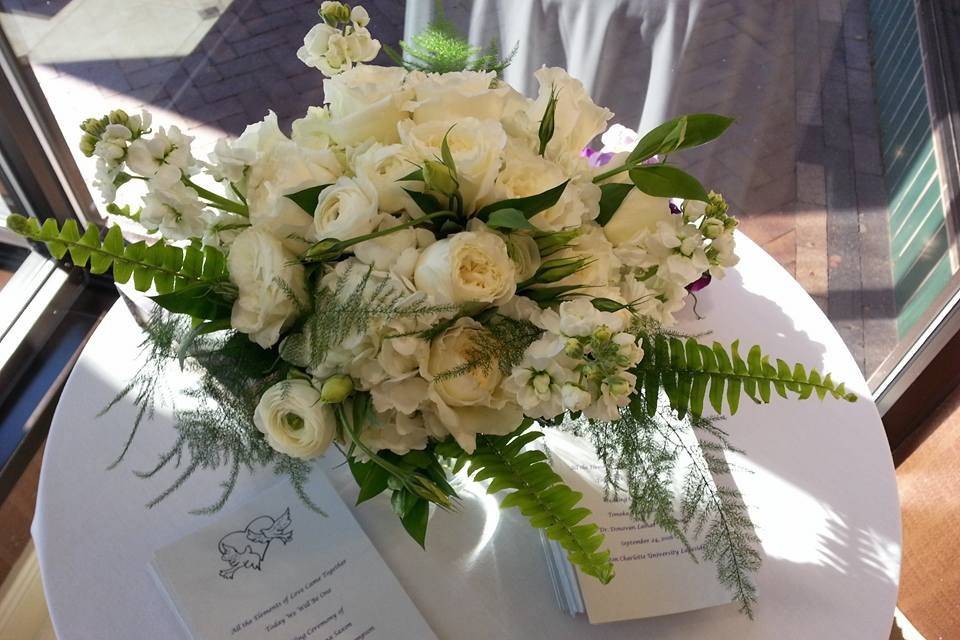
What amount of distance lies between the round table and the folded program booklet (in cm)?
3

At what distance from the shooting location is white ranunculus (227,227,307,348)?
25.1 inches

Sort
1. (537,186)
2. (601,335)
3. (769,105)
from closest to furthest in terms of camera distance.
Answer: (601,335)
(537,186)
(769,105)

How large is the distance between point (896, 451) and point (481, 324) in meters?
1.30

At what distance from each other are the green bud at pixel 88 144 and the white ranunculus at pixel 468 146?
255mm

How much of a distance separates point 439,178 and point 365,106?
103 mm

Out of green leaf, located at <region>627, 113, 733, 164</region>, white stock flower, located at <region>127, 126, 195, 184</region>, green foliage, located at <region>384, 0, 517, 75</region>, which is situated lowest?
white stock flower, located at <region>127, 126, 195, 184</region>

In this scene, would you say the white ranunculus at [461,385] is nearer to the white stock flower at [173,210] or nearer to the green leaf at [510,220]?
the green leaf at [510,220]

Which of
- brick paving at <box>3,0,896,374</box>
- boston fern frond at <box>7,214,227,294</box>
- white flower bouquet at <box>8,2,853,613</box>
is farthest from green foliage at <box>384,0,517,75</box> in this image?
brick paving at <box>3,0,896,374</box>

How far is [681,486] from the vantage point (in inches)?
35.0

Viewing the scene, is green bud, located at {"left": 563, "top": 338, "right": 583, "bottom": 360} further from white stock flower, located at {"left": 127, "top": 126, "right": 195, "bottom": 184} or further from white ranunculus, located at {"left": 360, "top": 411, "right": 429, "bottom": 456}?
white stock flower, located at {"left": 127, "top": 126, "right": 195, "bottom": 184}

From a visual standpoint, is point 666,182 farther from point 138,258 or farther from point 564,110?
point 138,258

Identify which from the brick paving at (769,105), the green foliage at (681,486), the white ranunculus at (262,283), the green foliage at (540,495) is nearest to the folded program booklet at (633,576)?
the green foliage at (681,486)

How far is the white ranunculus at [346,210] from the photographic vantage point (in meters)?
0.61

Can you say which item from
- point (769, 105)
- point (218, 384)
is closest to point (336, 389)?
point (218, 384)
